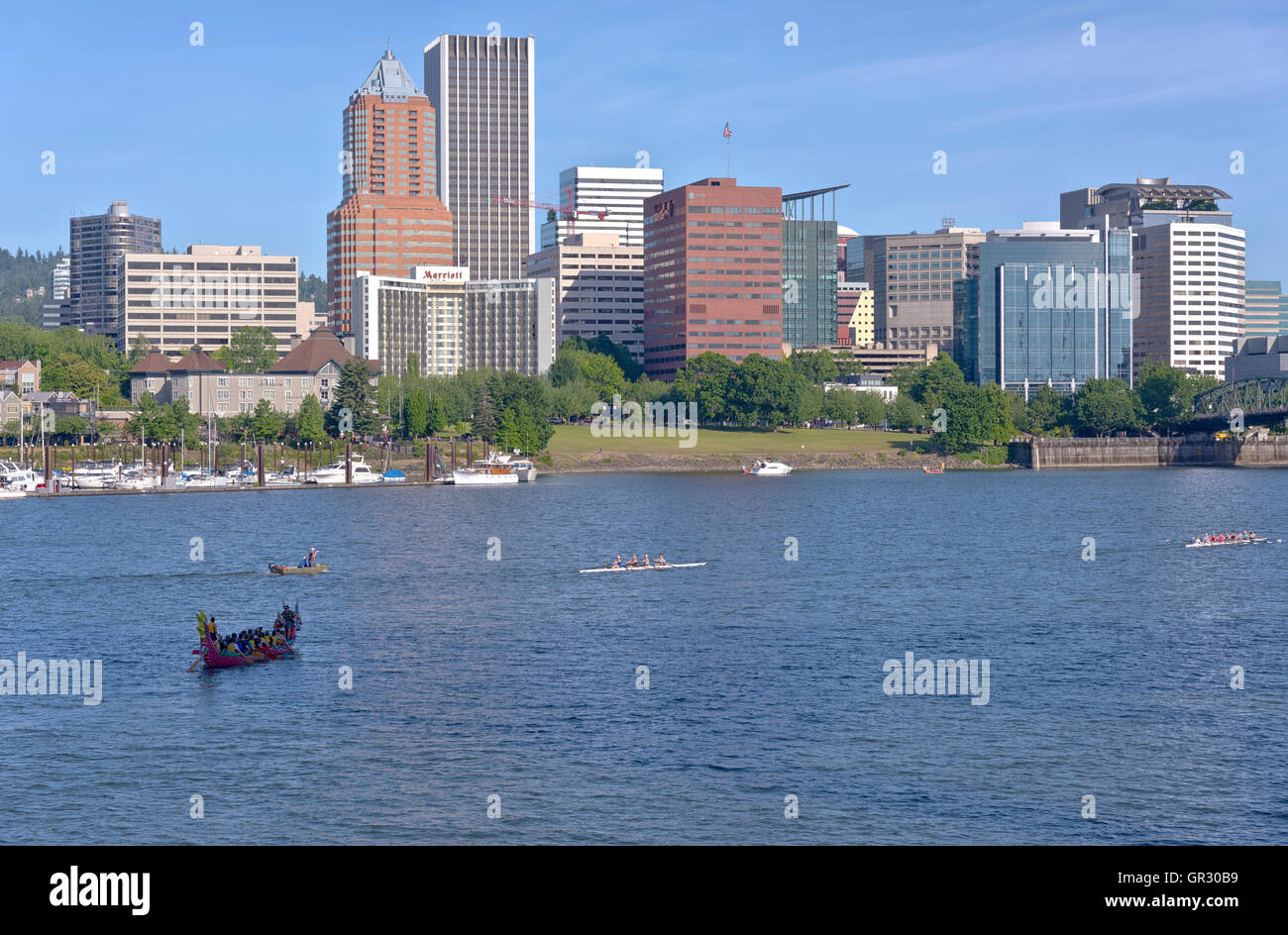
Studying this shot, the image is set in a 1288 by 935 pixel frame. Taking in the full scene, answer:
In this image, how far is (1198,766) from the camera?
47406 millimetres

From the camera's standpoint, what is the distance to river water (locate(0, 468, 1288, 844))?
42.3 metres

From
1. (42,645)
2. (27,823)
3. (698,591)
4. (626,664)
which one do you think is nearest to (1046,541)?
(698,591)

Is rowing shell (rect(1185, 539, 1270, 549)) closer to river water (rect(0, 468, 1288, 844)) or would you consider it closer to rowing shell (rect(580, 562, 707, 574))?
river water (rect(0, 468, 1288, 844))

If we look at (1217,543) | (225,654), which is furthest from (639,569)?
(1217,543)

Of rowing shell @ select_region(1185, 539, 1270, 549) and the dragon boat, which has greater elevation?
the dragon boat

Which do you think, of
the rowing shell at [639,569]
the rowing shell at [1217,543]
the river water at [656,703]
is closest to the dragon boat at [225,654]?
the river water at [656,703]

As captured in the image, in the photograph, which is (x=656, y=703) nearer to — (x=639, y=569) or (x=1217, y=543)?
(x=639, y=569)

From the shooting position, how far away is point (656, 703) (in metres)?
57.8

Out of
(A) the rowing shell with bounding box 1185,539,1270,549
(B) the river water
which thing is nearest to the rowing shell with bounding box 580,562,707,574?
(B) the river water

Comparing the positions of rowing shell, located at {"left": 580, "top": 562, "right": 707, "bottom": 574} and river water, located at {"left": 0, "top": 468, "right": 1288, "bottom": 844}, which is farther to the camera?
rowing shell, located at {"left": 580, "top": 562, "right": 707, "bottom": 574}
